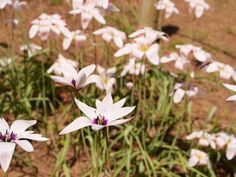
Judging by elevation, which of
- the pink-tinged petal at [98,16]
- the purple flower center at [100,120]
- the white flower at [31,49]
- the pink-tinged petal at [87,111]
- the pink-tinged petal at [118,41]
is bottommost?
the white flower at [31,49]

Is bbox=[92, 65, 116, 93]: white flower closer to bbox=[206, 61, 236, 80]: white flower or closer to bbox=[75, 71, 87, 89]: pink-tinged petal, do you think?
bbox=[206, 61, 236, 80]: white flower

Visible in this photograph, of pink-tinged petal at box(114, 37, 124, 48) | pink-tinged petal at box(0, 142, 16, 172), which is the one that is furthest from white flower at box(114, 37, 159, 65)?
pink-tinged petal at box(0, 142, 16, 172)

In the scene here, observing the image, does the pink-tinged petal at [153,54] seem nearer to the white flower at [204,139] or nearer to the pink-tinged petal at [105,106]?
the white flower at [204,139]

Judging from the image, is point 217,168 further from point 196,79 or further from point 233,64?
point 233,64

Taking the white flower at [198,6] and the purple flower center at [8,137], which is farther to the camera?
the white flower at [198,6]

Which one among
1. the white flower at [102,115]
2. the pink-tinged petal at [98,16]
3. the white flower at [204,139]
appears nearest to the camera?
the white flower at [102,115]

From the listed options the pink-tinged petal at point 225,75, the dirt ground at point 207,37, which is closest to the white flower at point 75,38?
the dirt ground at point 207,37
